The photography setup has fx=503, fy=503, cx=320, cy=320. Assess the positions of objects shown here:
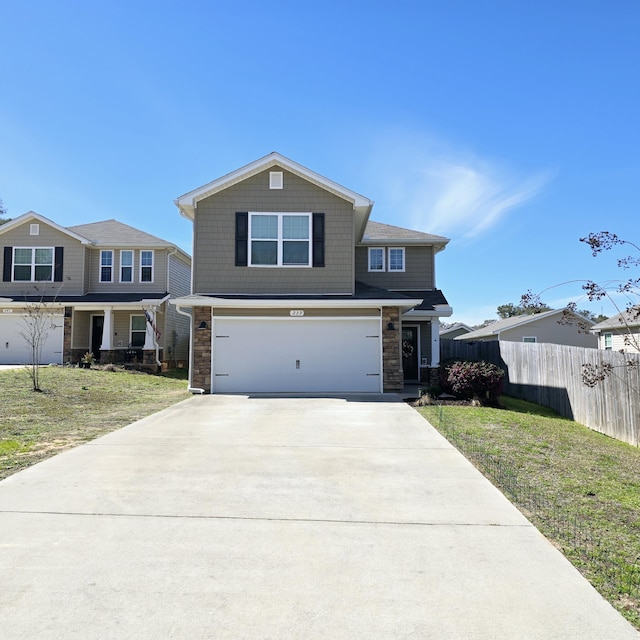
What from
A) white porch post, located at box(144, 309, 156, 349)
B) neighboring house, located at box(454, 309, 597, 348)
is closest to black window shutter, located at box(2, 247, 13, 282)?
white porch post, located at box(144, 309, 156, 349)

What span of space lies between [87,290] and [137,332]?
2.85 metres

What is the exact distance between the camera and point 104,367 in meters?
19.8

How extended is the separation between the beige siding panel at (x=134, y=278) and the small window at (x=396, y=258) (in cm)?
1028

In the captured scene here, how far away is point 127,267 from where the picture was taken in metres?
22.8

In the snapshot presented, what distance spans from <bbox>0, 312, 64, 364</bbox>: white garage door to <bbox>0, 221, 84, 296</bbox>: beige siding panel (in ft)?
4.45

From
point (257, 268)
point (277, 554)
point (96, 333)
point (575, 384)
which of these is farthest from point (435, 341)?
point (96, 333)

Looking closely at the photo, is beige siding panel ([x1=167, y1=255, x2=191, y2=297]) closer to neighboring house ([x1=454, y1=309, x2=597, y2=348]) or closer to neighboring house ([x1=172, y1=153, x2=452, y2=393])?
neighboring house ([x1=172, y1=153, x2=452, y2=393])

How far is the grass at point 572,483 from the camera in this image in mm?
3740

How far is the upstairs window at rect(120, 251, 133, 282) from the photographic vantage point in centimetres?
2277

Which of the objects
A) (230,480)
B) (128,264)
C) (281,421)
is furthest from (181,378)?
(230,480)

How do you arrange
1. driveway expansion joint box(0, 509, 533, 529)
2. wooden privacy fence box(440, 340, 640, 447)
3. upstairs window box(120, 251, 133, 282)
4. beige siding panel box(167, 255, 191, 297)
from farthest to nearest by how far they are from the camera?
1. beige siding panel box(167, 255, 191, 297)
2. upstairs window box(120, 251, 133, 282)
3. wooden privacy fence box(440, 340, 640, 447)
4. driveway expansion joint box(0, 509, 533, 529)

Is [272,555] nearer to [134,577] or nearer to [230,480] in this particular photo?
[134,577]

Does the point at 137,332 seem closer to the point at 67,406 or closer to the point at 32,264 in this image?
the point at 32,264

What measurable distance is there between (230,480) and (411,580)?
282 centimetres
